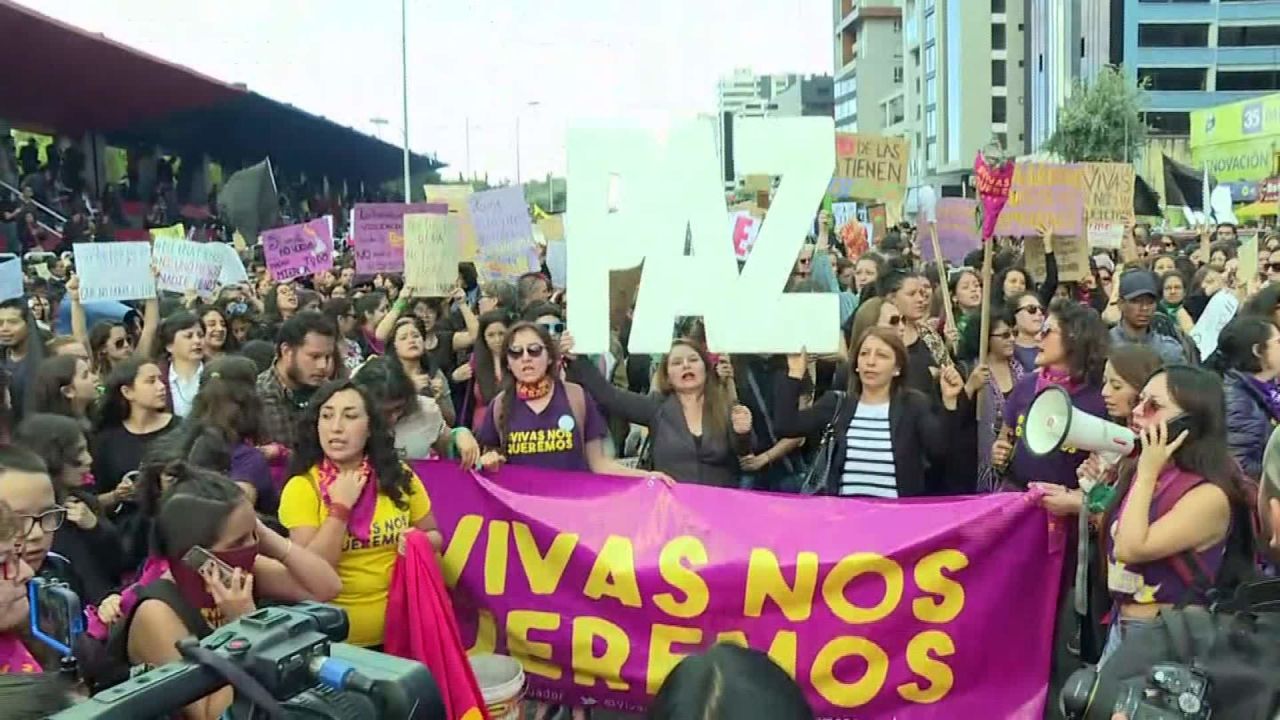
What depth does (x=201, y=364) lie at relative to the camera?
6086mm

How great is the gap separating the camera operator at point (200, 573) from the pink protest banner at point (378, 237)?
281 inches

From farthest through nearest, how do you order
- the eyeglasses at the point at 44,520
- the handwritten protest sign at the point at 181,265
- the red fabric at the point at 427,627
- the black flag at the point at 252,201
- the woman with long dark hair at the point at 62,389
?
the black flag at the point at 252,201
the handwritten protest sign at the point at 181,265
the woman with long dark hair at the point at 62,389
the red fabric at the point at 427,627
the eyeglasses at the point at 44,520

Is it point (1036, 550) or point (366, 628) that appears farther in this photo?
point (1036, 550)

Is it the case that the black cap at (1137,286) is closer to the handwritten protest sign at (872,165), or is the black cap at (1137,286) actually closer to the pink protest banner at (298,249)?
the handwritten protest sign at (872,165)

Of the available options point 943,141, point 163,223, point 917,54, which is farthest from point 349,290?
point 917,54

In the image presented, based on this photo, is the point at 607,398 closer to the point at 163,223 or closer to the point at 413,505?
the point at 413,505

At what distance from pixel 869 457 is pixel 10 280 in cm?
572

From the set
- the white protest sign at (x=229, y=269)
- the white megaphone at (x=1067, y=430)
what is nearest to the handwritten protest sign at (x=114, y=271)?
the white protest sign at (x=229, y=269)

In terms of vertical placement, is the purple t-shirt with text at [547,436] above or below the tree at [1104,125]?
below

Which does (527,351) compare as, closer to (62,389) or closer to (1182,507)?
(62,389)

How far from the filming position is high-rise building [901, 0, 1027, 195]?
235 ft

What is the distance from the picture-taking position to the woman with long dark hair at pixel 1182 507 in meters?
3.14

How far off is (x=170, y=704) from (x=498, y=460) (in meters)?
3.03

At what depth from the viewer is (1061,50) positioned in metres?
63.9
